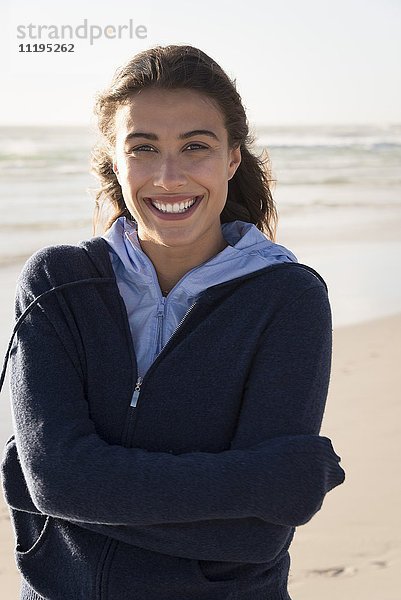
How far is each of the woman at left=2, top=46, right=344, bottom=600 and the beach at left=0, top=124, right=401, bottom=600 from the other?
194 centimetres

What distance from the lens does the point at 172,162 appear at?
2389mm

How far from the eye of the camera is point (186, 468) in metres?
2.15

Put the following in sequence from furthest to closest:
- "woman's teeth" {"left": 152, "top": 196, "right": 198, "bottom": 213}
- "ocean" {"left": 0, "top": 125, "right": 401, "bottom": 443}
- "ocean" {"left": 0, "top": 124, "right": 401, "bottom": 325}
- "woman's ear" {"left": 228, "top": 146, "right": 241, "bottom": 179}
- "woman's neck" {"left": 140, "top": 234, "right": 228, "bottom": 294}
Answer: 1. "ocean" {"left": 0, "top": 124, "right": 401, "bottom": 325}
2. "ocean" {"left": 0, "top": 125, "right": 401, "bottom": 443}
3. "woman's ear" {"left": 228, "top": 146, "right": 241, "bottom": 179}
4. "woman's neck" {"left": 140, "top": 234, "right": 228, "bottom": 294}
5. "woman's teeth" {"left": 152, "top": 196, "right": 198, "bottom": 213}

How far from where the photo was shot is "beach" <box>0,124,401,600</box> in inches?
Answer: 167

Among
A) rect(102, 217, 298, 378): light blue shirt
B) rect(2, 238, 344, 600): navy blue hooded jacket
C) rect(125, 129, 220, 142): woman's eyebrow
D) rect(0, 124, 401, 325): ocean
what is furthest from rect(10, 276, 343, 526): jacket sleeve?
rect(0, 124, 401, 325): ocean

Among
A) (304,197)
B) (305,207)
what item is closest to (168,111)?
(305,207)

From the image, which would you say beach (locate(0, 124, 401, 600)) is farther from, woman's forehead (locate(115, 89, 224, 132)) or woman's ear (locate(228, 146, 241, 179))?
woman's forehead (locate(115, 89, 224, 132))

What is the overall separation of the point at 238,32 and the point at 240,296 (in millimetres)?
26110

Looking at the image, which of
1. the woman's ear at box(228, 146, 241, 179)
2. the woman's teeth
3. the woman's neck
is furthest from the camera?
the woman's ear at box(228, 146, 241, 179)

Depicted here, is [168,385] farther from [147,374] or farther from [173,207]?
[173,207]

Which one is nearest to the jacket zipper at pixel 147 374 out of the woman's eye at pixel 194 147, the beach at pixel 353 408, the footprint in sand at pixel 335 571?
the woman's eye at pixel 194 147

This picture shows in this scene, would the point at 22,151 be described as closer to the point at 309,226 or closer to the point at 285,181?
the point at 285,181

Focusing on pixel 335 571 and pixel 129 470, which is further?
pixel 335 571

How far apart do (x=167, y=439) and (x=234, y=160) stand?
2.44ft
